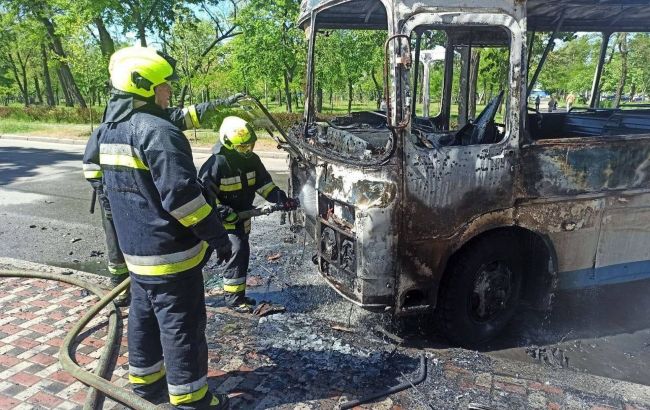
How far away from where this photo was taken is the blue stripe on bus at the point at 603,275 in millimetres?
3812

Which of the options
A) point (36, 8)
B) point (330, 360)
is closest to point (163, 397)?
point (330, 360)

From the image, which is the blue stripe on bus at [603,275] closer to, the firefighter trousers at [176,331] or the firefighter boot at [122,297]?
the firefighter trousers at [176,331]

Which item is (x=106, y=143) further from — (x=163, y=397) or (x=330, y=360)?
(x=330, y=360)

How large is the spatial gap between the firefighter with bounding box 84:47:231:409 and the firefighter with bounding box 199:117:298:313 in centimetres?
125

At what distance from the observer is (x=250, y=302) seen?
4.34 m

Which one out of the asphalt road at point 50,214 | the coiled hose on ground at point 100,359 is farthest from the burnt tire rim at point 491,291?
the asphalt road at point 50,214

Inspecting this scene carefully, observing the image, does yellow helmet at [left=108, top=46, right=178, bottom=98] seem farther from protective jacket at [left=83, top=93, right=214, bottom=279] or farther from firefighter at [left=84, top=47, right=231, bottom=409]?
protective jacket at [left=83, top=93, right=214, bottom=279]

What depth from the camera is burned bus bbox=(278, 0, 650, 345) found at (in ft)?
10.3

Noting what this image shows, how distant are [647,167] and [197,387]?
3.74 meters

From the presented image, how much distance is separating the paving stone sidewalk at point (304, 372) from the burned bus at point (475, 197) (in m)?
0.41

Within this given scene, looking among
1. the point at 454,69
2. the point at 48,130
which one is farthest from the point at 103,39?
the point at 454,69

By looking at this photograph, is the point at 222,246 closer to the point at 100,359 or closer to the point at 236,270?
the point at 100,359

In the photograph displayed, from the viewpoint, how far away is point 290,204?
4.19m

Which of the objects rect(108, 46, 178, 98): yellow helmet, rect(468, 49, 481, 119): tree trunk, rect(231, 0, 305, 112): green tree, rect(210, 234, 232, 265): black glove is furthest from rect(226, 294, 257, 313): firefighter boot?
rect(231, 0, 305, 112): green tree
